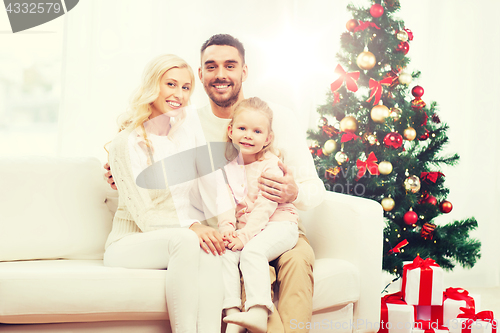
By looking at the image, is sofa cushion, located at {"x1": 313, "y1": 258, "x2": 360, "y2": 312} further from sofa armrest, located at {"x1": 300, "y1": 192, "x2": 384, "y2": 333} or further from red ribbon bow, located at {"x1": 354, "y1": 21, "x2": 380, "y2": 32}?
red ribbon bow, located at {"x1": 354, "y1": 21, "x2": 380, "y2": 32}

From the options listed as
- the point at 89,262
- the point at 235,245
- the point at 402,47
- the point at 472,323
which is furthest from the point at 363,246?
the point at 402,47

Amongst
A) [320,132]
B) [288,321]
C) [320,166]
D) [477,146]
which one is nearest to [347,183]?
[320,166]

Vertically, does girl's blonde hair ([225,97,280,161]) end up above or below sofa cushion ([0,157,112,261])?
above

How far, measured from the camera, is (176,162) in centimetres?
169

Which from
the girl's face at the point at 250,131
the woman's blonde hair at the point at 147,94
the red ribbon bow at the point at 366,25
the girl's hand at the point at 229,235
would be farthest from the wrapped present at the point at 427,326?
the red ribbon bow at the point at 366,25

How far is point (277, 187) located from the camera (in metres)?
1.60

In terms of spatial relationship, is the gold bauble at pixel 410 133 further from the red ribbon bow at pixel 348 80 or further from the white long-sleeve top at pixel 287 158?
the white long-sleeve top at pixel 287 158

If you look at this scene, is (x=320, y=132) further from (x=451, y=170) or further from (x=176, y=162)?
(x=451, y=170)

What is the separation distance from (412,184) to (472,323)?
729 mm

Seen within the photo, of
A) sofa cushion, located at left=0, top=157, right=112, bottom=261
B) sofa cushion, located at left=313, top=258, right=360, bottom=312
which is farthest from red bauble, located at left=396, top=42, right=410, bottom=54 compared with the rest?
sofa cushion, located at left=0, top=157, right=112, bottom=261

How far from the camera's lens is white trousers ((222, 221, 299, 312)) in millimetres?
1331

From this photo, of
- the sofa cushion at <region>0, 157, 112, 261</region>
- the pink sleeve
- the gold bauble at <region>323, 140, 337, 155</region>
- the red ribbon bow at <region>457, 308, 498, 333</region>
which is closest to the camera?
the pink sleeve

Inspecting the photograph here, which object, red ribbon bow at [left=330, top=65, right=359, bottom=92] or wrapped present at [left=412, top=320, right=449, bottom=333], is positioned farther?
red ribbon bow at [left=330, top=65, right=359, bottom=92]

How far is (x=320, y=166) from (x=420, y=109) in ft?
2.01
